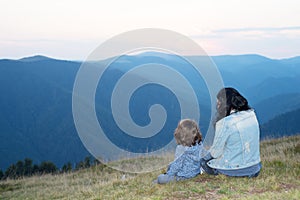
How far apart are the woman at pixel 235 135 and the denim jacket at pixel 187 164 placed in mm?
394

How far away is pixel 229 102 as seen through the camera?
7.46 metres

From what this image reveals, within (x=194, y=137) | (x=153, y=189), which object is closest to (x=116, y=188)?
(x=153, y=189)

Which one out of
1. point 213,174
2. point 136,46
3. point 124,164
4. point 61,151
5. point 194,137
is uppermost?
point 136,46

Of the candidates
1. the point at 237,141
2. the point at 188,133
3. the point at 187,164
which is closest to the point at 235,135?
the point at 237,141

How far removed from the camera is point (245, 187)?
7.03 metres

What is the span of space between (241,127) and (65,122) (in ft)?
639

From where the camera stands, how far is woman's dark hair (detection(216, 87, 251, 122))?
745cm

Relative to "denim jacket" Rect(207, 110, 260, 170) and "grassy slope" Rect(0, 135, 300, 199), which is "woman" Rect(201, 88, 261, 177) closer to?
"denim jacket" Rect(207, 110, 260, 170)

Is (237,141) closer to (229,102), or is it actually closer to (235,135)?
(235,135)

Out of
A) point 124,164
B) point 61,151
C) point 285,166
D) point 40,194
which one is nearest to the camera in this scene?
point 285,166

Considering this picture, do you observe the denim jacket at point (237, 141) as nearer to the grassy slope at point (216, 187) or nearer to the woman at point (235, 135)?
the woman at point (235, 135)

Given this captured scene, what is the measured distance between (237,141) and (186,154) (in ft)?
3.65

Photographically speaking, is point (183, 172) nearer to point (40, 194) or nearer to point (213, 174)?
point (213, 174)

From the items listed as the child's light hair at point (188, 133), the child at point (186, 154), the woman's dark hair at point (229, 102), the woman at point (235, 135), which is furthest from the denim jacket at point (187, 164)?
the woman's dark hair at point (229, 102)
